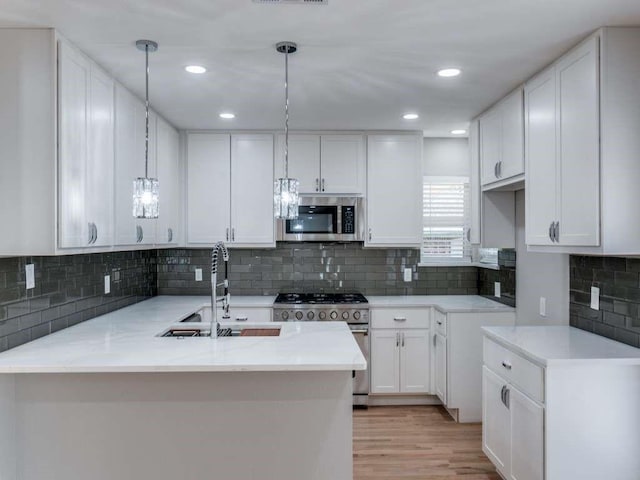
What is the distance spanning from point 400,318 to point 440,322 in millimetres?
352

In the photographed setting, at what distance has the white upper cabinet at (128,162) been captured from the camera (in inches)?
117

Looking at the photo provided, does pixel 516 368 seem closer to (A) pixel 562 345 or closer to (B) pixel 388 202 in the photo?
(A) pixel 562 345

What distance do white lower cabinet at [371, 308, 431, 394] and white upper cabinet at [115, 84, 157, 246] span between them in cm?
210

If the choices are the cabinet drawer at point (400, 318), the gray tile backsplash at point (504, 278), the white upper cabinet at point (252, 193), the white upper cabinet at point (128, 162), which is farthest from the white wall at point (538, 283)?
the white upper cabinet at point (128, 162)

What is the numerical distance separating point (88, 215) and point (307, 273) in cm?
249

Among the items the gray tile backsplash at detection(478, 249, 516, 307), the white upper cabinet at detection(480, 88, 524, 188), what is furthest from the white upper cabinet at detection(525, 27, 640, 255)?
the gray tile backsplash at detection(478, 249, 516, 307)

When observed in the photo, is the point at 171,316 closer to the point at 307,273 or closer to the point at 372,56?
the point at 307,273

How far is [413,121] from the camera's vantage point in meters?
4.07

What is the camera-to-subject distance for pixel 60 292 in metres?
2.84

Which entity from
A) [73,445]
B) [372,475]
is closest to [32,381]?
[73,445]

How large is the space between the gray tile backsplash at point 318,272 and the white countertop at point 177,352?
1741 millimetres

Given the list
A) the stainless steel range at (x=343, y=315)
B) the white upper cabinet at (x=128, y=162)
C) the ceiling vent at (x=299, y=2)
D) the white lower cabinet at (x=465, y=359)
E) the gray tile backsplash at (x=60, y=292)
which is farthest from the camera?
the stainless steel range at (x=343, y=315)

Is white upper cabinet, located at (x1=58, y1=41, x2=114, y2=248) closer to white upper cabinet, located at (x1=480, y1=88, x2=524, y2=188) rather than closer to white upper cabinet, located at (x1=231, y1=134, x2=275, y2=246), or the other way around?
white upper cabinet, located at (x1=231, y1=134, x2=275, y2=246)

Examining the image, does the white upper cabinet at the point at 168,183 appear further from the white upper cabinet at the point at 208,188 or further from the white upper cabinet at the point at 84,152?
the white upper cabinet at the point at 84,152
